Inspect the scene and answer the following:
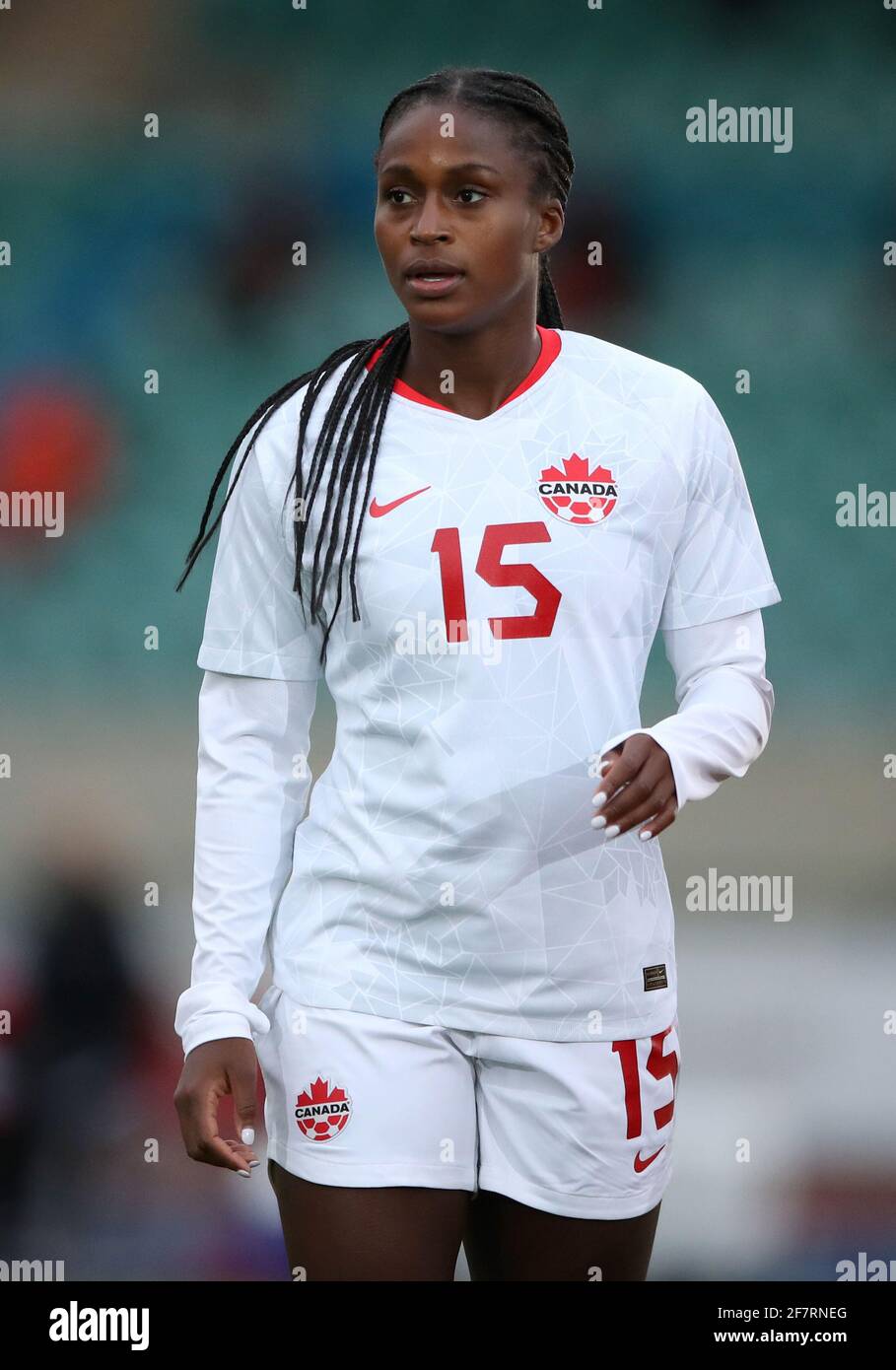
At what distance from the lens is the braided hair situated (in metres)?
1.78

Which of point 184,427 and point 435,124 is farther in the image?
point 184,427

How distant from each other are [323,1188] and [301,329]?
2308mm

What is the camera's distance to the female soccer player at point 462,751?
1.73 meters

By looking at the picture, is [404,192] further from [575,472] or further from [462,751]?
[462,751]

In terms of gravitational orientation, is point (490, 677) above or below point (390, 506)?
below

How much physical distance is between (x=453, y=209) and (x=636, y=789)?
0.57 m

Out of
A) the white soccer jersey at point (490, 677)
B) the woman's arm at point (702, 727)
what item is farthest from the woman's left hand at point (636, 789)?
the white soccer jersey at point (490, 677)

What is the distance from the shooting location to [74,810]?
364cm

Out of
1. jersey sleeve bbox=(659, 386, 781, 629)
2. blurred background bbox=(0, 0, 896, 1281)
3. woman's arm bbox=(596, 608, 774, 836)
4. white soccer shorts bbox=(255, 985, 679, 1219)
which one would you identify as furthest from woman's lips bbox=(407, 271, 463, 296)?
blurred background bbox=(0, 0, 896, 1281)

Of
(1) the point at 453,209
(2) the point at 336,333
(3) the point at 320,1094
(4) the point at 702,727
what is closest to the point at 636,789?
(4) the point at 702,727

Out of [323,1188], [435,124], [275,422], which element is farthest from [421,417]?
[323,1188]

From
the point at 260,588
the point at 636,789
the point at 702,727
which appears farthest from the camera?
the point at 260,588

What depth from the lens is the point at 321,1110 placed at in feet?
5.72
